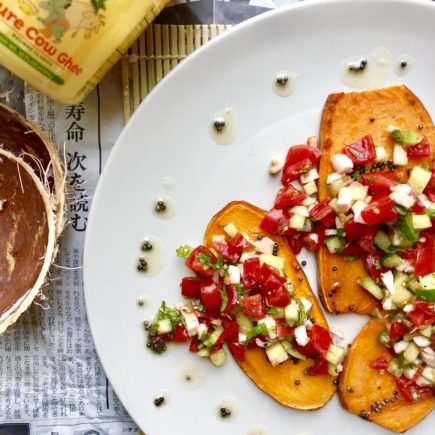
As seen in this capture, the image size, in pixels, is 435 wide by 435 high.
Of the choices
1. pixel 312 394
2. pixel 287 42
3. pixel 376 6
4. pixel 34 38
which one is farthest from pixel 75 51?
pixel 312 394

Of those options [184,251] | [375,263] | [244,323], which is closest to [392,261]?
[375,263]

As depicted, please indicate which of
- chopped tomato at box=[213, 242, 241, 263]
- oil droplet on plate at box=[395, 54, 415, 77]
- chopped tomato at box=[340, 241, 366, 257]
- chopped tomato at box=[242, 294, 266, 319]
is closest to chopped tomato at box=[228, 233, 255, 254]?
chopped tomato at box=[213, 242, 241, 263]

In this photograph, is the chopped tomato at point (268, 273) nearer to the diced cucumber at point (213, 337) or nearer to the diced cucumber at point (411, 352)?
the diced cucumber at point (213, 337)

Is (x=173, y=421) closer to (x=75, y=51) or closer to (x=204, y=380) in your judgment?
(x=204, y=380)

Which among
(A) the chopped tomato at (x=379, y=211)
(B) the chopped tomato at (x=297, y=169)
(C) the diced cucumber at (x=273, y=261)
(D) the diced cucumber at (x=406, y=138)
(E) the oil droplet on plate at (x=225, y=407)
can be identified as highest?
(D) the diced cucumber at (x=406, y=138)

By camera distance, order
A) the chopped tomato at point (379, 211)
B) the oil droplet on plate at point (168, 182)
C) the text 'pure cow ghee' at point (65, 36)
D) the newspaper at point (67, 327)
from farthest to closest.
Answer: the newspaper at point (67, 327), the oil droplet on plate at point (168, 182), the chopped tomato at point (379, 211), the text 'pure cow ghee' at point (65, 36)

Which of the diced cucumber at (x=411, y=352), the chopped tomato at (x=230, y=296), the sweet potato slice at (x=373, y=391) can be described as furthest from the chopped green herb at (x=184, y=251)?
the diced cucumber at (x=411, y=352)
